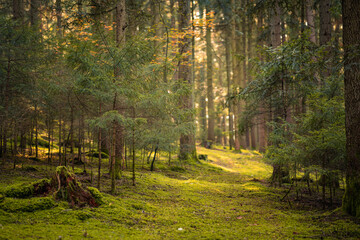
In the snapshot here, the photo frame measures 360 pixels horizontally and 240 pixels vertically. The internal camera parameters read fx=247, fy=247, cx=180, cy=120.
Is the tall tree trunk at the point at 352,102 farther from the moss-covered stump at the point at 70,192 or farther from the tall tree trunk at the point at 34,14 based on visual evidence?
the tall tree trunk at the point at 34,14

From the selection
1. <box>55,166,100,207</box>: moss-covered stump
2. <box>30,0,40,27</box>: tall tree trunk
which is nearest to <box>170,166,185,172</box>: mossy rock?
<box>55,166,100,207</box>: moss-covered stump

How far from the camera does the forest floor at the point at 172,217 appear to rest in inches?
147

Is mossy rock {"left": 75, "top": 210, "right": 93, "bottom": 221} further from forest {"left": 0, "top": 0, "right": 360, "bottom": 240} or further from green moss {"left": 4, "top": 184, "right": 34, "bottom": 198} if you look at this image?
green moss {"left": 4, "top": 184, "right": 34, "bottom": 198}

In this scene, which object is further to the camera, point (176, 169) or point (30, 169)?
point (176, 169)

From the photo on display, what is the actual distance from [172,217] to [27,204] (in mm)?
2611

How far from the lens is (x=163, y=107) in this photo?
7629 mm

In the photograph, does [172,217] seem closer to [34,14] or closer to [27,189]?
[27,189]

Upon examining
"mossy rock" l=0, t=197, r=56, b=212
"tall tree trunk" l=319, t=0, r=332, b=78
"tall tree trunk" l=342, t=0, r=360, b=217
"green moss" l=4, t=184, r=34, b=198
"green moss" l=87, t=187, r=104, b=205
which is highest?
"tall tree trunk" l=319, t=0, r=332, b=78

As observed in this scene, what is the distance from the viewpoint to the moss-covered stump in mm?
4608

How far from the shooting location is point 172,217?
502 cm

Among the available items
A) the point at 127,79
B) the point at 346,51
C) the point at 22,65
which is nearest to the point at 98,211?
the point at 127,79

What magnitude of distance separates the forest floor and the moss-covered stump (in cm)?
24

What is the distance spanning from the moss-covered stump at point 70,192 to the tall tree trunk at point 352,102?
4990 mm

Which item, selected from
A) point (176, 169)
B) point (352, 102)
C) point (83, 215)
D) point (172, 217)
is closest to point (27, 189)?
point (83, 215)
